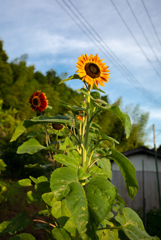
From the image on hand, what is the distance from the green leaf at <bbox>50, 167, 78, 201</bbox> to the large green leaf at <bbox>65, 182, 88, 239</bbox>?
3 centimetres

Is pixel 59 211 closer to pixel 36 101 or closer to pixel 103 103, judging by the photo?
pixel 103 103

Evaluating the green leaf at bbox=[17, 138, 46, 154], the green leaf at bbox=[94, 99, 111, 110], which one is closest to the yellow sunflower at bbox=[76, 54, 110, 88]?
the green leaf at bbox=[94, 99, 111, 110]

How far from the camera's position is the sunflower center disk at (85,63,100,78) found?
1277mm

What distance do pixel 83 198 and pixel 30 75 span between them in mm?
18707

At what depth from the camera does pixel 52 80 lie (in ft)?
80.8

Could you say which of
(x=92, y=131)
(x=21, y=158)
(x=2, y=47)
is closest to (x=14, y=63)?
(x=2, y=47)

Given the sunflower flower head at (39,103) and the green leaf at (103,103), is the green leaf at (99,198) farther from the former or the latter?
the sunflower flower head at (39,103)

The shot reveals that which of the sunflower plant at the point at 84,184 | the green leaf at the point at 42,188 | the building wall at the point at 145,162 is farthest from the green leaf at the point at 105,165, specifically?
the building wall at the point at 145,162

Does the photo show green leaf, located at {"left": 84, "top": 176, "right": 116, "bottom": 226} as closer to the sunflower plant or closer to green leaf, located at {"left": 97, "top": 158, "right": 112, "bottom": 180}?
the sunflower plant

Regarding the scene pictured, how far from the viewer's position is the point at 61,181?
91 cm

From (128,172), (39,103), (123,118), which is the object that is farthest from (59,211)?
(39,103)

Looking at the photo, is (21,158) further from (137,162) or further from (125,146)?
(125,146)

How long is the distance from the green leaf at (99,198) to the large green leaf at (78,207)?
0.11 feet

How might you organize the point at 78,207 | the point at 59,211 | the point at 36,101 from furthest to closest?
the point at 36,101, the point at 59,211, the point at 78,207
